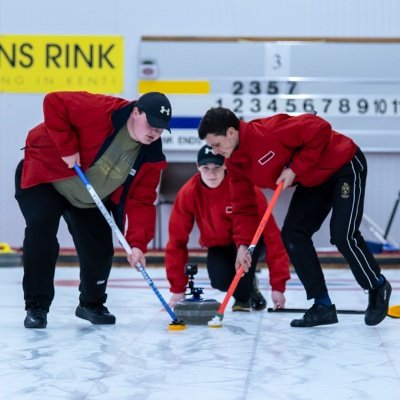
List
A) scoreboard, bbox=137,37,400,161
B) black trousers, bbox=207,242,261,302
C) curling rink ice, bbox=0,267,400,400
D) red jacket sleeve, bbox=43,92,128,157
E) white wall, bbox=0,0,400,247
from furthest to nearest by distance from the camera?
white wall, bbox=0,0,400,247, scoreboard, bbox=137,37,400,161, black trousers, bbox=207,242,261,302, red jacket sleeve, bbox=43,92,128,157, curling rink ice, bbox=0,267,400,400

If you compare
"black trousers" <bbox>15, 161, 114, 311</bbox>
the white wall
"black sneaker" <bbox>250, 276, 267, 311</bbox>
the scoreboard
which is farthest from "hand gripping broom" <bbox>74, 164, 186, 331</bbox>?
the white wall

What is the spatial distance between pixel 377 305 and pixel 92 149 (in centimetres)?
116

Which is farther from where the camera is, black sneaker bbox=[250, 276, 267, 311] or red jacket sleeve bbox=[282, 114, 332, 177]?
black sneaker bbox=[250, 276, 267, 311]

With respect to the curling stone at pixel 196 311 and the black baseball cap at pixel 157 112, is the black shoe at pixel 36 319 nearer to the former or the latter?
the curling stone at pixel 196 311

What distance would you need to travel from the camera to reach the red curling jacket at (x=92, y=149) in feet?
10.4

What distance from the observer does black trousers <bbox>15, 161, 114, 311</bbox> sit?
325 centimetres

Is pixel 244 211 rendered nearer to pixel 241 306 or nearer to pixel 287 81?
pixel 241 306

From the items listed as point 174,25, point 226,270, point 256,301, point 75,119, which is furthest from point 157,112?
point 174,25

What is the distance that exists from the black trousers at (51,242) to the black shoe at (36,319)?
22 mm

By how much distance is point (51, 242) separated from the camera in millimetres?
3281

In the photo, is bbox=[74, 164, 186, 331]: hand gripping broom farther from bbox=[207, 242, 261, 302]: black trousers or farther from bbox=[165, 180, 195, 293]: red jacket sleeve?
bbox=[207, 242, 261, 302]: black trousers

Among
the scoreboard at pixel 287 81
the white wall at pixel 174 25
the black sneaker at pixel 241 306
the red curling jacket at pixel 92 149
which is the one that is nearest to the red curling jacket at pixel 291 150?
the red curling jacket at pixel 92 149

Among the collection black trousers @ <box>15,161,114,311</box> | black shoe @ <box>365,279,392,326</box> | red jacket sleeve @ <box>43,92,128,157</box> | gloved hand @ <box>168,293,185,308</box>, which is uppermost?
red jacket sleeve @ <box>43,92,128,157</box>

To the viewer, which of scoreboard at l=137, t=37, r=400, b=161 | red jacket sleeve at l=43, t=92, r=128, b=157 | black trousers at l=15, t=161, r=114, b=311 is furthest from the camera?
scoreboard at l=137, t=37, r=400, b=161
